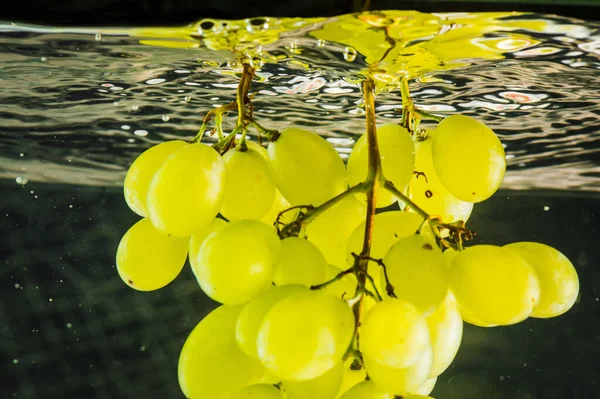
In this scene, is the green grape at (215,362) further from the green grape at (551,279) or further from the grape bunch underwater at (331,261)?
the green grape at (551,279)

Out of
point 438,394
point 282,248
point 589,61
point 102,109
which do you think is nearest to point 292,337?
point 282,248

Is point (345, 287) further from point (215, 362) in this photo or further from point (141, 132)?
point (141, 132)

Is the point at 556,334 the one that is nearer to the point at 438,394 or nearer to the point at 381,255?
the point at 438,394

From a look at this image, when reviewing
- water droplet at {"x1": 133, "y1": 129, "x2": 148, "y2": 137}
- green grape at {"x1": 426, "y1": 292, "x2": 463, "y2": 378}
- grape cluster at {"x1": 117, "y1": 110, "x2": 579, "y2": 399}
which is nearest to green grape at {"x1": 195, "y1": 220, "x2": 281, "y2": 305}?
grape cluster at {"x1": 117, "y1": 110, "x2": 579, "y2": 399}

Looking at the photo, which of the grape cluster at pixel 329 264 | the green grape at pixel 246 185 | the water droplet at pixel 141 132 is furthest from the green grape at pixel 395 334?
the water droplet at pixel 141 132

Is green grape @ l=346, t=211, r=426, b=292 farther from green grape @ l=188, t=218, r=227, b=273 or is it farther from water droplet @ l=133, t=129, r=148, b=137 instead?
water droplet @ l=133, t=129, r=148, b=137

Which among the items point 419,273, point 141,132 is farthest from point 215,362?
point 141,132
